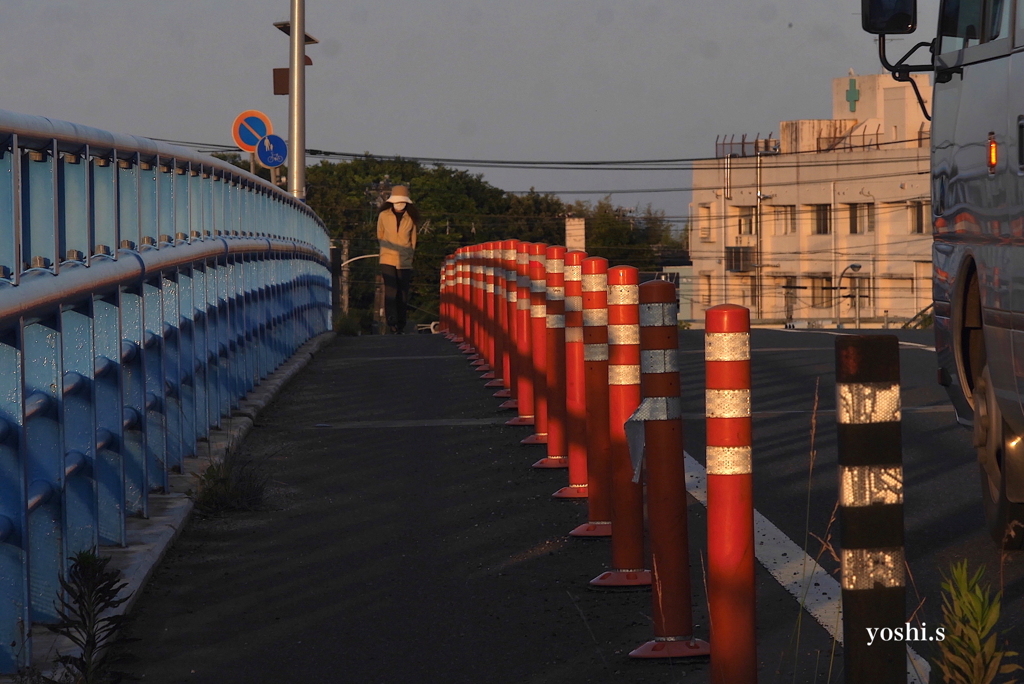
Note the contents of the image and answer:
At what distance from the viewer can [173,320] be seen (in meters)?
8.28

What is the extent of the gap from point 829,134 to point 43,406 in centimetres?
8123

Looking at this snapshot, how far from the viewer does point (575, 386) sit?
25.7 ft

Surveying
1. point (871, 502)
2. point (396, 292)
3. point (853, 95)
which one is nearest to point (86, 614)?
point (871, 502)

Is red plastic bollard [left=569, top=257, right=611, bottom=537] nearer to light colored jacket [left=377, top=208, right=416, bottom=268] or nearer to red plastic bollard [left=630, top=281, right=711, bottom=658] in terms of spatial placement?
red plastic bollard [left=630, top=281, right=711, bottom=658]

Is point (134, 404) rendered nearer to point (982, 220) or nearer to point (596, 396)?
point (596, 396)

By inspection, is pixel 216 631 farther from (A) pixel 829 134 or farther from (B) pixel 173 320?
(A) pixel 829 134

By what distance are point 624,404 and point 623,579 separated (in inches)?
26.3

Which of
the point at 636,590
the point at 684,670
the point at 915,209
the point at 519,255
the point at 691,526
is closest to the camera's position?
the point at 684,670

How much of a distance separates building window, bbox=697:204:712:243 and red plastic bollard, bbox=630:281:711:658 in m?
84.5

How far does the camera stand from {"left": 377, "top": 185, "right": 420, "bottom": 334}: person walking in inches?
870

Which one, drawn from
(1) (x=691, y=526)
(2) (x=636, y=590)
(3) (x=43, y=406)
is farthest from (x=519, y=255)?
(3) (x=43, y=406)

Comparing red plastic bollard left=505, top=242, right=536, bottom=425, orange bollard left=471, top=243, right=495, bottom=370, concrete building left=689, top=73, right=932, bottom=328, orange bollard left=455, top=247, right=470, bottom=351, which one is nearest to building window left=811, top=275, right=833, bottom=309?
concrete building left=689, top=73, right=932, bottom=328

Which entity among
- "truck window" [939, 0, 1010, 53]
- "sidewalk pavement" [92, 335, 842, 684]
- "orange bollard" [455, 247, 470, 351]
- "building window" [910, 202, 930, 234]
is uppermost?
"building window" [910, 202, 930, 234]

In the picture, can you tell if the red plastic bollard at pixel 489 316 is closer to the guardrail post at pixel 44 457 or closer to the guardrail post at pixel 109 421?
the guardrail post at pixel 109 421
